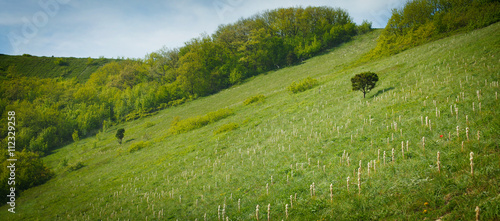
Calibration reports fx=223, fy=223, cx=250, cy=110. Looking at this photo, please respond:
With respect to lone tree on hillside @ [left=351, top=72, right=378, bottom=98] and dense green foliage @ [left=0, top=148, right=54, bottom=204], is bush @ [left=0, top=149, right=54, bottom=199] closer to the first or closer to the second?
dense green foliage @ [left=0, top=148, right=54, bottom=204]

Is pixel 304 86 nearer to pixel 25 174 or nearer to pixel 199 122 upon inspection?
pixel 199 122

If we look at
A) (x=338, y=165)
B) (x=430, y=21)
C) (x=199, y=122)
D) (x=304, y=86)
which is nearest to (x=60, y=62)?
(x=199, y=122)

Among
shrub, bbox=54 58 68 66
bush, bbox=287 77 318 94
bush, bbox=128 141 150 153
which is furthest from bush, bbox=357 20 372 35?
shrub, bbox=54 58 68 66

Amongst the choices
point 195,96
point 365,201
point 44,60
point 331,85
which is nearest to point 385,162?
point 365,201

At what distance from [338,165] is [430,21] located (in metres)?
57.7

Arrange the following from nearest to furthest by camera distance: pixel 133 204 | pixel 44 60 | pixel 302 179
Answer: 1. pixel 302 179
2. pixel 133 204
3. pixel 44 60

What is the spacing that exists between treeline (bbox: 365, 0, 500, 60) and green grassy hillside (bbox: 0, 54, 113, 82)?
538ft

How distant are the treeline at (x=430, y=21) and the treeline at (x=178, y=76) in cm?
3460

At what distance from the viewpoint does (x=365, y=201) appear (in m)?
8.61

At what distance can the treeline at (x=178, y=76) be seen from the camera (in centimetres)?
7892

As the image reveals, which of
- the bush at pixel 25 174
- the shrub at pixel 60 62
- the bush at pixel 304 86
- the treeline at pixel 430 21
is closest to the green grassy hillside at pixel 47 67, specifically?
the shrub at pixel 60 62

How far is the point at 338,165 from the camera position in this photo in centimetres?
1287

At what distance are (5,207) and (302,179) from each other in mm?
44892

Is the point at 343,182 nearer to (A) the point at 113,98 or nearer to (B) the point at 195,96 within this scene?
(B) the point at 195,96
